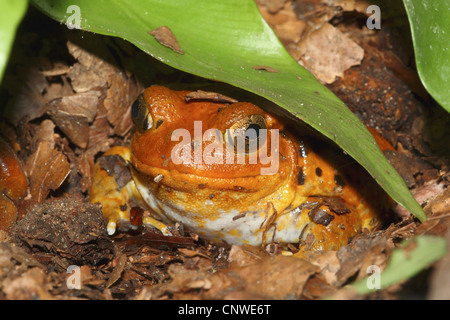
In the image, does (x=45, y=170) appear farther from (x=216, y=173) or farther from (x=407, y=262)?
(x=407, y=262)

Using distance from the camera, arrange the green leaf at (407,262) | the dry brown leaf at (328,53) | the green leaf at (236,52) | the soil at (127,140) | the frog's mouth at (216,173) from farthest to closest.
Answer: the dry brown leaf at (328,53) < the frog's mouth at (216,173) < the green leaf at (236,52) < the soil at (127,140) < the green leaf at (407,262)

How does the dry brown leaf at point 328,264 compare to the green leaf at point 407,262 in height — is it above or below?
below

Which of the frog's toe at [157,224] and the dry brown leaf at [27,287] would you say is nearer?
the dry brown leaf at [27,287]

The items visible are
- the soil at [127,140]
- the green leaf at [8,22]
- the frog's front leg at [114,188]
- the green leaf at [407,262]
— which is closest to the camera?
the green leaf at [8,22]

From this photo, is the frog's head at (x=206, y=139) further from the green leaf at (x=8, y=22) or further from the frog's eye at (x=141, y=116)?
the green leaf at (x=8, y=22)

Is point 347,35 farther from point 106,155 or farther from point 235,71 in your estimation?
point 106,155

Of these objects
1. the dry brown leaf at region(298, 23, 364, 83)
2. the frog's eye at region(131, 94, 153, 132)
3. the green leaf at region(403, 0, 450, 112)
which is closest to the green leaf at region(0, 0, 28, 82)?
the frog's eye at region(131, 94, 153, 132)

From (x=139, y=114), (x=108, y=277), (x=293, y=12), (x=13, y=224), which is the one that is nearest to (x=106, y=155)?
(x=139, y=114)

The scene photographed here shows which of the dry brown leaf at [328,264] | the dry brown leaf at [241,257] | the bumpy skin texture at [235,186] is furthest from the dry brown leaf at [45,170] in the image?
the dry brown leaf at [328,264]
